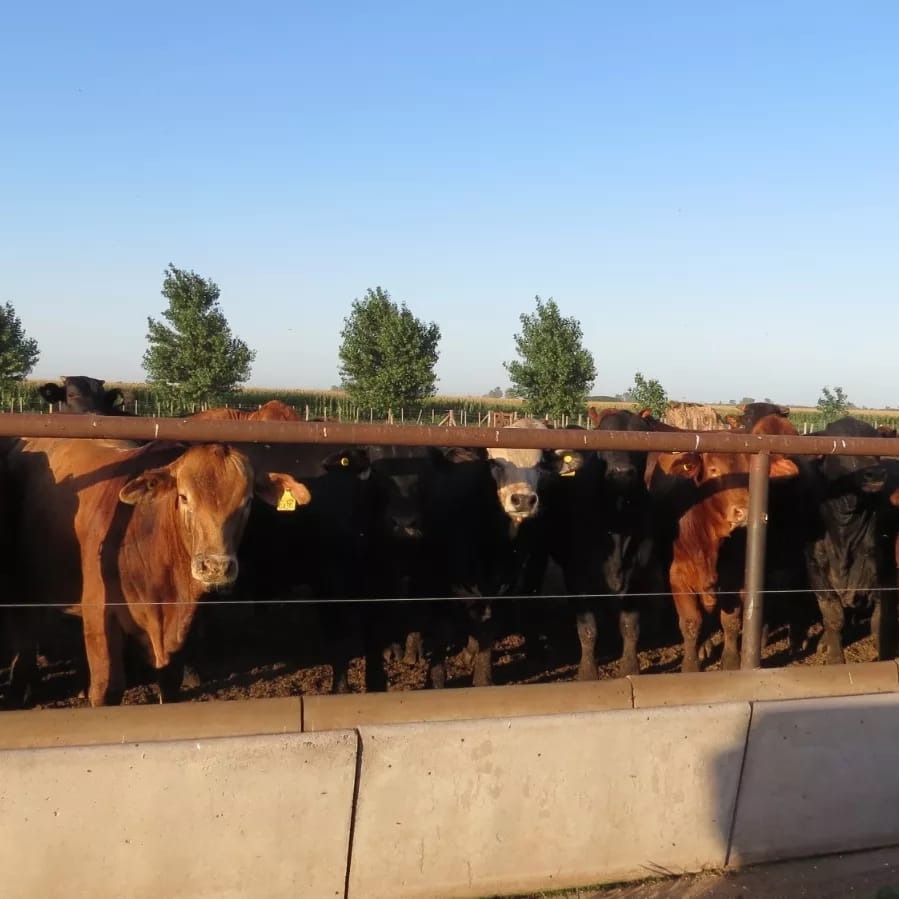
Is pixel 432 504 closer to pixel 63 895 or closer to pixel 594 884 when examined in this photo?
pixel 594 884

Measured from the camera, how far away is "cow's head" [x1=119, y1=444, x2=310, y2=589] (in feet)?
15.8

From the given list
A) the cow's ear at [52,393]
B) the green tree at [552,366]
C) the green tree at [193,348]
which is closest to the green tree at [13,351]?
the green tree at [193,348]

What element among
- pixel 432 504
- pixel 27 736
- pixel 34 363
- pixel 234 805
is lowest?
pixel 234 805

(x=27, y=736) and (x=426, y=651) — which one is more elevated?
(x=27, y=736)

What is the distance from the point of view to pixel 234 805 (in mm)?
3275

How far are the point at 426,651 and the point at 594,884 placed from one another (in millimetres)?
4613

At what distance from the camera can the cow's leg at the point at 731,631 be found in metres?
7.28

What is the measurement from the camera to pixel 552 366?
42500 millimetres

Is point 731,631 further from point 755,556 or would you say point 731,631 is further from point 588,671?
point 755,556

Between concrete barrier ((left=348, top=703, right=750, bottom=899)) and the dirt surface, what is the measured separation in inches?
2.2

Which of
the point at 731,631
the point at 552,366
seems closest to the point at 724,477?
the point at 731,631

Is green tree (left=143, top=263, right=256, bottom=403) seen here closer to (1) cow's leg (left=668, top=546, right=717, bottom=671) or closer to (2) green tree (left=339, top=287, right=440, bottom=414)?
(2) green tree (left=339, top=287, right=440, bottom=414)

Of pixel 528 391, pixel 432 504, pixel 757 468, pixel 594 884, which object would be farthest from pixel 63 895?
pixel 528 391

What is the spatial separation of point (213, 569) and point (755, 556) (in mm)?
2590
